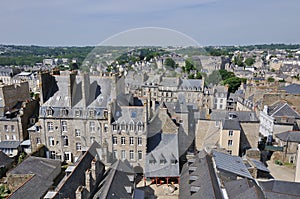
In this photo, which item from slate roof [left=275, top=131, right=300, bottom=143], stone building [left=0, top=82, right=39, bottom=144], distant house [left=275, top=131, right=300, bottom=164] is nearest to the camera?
distant house [left=275, top=131, right=300, bottom=164]

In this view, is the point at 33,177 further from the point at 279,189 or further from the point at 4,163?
the point at 279,189

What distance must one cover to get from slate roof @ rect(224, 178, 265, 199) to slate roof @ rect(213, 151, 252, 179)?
2302 millimetres

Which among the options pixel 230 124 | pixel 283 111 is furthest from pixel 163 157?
pixel 283 111

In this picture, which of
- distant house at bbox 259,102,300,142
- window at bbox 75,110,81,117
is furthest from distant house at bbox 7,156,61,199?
distant house at bbox 259,102,300,142

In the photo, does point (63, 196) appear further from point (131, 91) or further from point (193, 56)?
point (193, 56)

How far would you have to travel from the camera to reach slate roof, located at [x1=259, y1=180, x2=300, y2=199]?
16.3m

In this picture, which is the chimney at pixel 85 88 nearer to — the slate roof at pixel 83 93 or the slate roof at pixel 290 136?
the slate roof at pixel 83 93

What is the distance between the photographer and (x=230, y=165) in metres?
21.5

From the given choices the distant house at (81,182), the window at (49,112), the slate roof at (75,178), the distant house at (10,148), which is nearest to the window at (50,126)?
the window at (49,112)

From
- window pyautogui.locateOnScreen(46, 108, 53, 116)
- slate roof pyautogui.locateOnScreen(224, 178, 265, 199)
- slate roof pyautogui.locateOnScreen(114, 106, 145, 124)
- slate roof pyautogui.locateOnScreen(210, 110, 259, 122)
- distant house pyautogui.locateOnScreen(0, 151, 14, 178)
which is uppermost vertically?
slate roof pyautogui.locateOnScreen(114, 106, 145, 124)

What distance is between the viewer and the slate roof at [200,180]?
54.3 feet

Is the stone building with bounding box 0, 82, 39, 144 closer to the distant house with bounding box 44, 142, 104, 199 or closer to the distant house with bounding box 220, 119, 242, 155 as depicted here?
the distant house with bounding box 44, 142, 104, 199

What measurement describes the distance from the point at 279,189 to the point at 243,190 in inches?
168

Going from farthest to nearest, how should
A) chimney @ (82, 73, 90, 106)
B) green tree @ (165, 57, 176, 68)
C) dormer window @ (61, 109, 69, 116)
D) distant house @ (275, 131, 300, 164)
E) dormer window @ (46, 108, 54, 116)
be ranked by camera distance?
distant house @ (275, 131, 300, 164), dormer window @ (46, 108, 54, 116), dormer window @ (61, 109, 69, 116), chimney @ (82, 73, 90, 106), green tree @ (165, 57, 176, 68)
